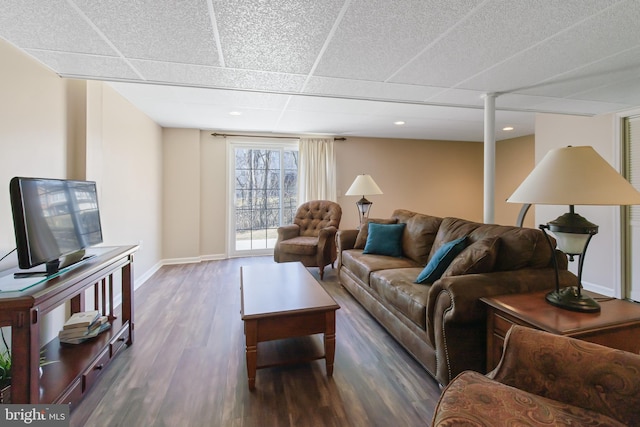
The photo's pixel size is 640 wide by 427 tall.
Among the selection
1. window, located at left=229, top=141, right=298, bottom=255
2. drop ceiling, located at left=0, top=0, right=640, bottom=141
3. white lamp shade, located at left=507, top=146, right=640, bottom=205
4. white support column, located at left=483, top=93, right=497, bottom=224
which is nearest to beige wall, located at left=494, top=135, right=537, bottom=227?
drop ceiling, located at left=0, top=0, right=640, bottom=141

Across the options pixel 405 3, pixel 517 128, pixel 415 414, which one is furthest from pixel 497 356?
pixel 517 128

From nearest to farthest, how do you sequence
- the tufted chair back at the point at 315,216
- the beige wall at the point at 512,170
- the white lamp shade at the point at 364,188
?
the white lamp shade at the point at 364,188 → the tufted chair back at the point at 315,216 → the beige wall at the point at 512,170

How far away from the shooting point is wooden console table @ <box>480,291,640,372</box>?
1.22m

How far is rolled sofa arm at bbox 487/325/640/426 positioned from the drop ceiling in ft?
5.58

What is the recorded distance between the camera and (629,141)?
3.26 meters

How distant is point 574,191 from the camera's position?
1.27 m

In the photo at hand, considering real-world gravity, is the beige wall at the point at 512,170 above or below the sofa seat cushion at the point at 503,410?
above

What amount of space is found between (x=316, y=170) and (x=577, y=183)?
13.6 feet

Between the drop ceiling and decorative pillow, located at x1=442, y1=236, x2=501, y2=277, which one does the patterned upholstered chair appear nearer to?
decorative pillow, located at x1=442, y1=236, x2=501, y2=277

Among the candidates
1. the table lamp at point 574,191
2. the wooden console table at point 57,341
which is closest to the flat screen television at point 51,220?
the wooden console table at point 57,341

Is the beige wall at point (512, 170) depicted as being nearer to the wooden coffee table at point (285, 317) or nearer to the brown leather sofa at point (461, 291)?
the brown leather sofa at point (461, 291)

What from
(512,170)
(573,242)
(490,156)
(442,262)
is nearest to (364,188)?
(490,156)

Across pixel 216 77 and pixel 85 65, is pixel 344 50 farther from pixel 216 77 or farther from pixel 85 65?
pixel 85 65

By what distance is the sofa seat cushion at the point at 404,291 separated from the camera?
71.3 inches
